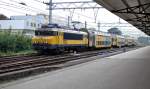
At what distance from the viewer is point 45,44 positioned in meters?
33.4

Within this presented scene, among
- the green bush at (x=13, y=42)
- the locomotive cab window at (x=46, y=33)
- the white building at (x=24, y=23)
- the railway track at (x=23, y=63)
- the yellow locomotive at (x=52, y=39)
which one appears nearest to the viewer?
the railway track at (x=23, y=63)

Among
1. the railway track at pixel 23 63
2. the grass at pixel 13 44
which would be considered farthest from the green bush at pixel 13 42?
the railway track at pixel 23 63

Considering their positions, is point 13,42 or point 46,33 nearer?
point 46,33

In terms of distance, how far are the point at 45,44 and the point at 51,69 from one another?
15.0 meters

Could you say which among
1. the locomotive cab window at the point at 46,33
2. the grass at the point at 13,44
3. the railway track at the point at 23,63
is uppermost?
the locomotive cab window at the point at 46,33

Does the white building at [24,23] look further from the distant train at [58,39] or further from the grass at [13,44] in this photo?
the distant train at [58,39]

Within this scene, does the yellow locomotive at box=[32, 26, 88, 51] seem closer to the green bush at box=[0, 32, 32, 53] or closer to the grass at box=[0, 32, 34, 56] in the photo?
the grass at box=[0, 32, 34, 56]

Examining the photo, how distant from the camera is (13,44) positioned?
3803cm

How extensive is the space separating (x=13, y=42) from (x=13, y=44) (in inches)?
9.8

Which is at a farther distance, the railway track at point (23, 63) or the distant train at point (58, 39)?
the distant train at point (58, 39)

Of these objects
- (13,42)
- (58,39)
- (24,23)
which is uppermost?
(24,23)

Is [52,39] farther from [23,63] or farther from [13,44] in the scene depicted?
[23,63]

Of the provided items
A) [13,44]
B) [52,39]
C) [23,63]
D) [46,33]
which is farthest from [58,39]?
[23,63]

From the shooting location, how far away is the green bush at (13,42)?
37156 mm
